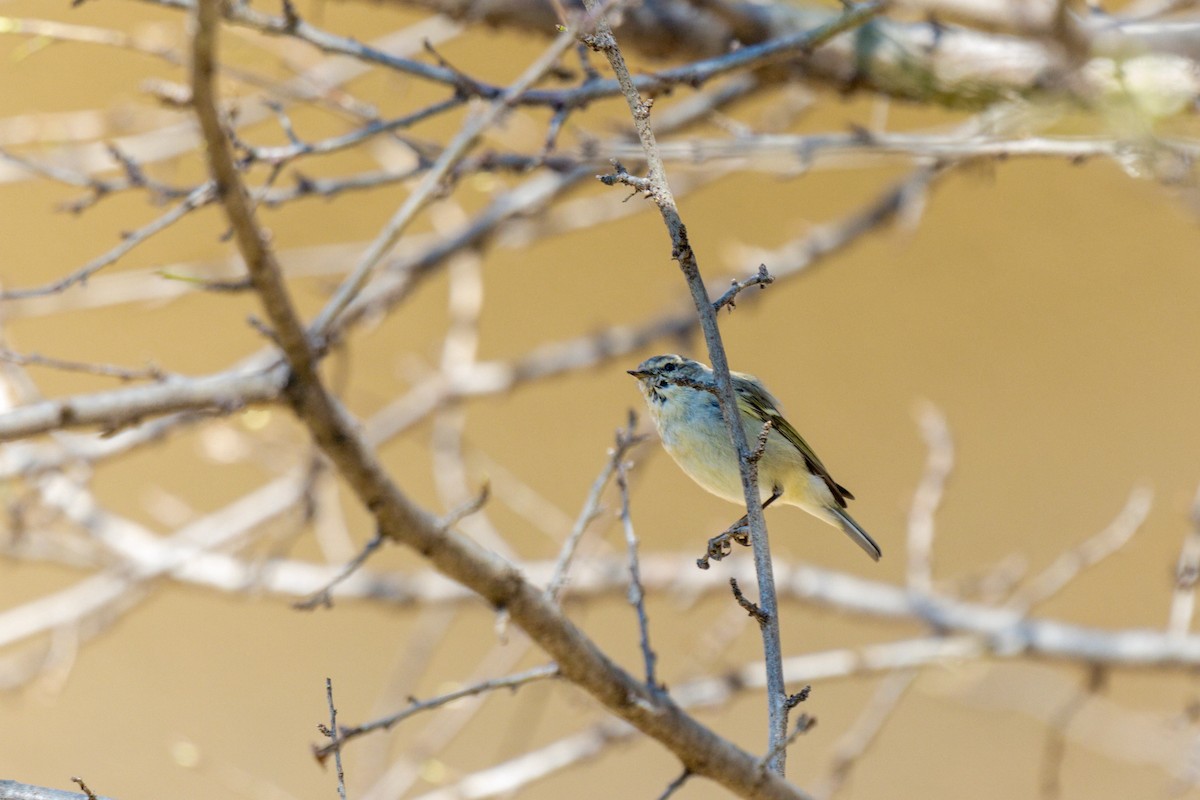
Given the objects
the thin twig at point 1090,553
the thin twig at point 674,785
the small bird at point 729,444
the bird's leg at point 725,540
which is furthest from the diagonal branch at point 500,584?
the thin twig at point 1090,553

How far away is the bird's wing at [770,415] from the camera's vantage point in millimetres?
2340

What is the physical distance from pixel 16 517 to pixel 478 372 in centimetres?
138

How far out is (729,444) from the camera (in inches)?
86.0

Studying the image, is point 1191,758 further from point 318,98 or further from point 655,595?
point 318,98

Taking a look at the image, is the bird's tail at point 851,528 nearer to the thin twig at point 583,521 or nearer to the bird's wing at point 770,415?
the bird's wing at point 770,415

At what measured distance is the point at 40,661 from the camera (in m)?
3.07

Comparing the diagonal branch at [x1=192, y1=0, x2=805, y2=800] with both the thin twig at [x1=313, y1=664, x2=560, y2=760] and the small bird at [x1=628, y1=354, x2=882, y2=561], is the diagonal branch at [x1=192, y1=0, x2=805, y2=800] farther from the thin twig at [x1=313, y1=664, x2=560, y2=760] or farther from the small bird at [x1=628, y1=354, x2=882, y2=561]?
the small bird at [x1=628, y1=354, x2=882, y2=561]

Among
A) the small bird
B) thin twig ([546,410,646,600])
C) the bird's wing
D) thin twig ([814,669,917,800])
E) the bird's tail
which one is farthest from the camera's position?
thin twig ([814,669,917,800])

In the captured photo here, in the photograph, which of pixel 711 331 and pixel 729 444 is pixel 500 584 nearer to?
pixel 711 331

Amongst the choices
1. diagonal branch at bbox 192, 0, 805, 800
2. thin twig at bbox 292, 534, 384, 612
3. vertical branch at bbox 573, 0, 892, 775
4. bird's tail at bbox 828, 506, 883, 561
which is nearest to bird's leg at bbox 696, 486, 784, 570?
diagonal branch at bbox 192, 0, 805, 800

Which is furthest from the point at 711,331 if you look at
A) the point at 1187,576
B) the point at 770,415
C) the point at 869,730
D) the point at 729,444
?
the point at 869,730

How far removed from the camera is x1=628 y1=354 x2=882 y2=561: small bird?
86.4 inches

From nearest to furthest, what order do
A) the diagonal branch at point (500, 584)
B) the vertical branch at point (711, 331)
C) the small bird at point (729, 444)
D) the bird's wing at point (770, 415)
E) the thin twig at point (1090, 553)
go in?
the vertical branch at point (711, 331)
the diagonal branch at point (500, 584)
the small bird at point (729, 444)
the bird's wing at point (770, 415)
the thin twig at point (1090, 553)

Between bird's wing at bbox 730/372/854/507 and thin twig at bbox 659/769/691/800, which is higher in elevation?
bird's wing at bbox 730/372/854/507
